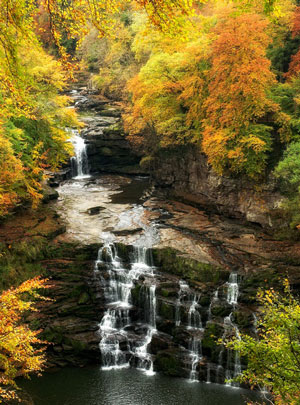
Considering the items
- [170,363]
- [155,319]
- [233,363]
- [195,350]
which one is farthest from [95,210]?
[233,363]

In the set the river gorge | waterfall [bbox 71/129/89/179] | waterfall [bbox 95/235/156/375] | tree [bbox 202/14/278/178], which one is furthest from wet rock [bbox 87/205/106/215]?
waterfall [bbox 71/129/89/179]

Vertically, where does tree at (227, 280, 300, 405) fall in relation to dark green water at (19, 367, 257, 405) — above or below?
above

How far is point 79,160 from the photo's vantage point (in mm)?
34812

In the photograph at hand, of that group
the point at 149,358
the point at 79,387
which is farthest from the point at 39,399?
the point at 149,358

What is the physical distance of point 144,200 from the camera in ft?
91.8

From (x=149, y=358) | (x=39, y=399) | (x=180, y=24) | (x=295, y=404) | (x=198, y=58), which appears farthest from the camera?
(x=198, y=58)

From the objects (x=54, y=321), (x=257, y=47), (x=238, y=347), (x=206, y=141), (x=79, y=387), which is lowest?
(x=79, y=387)

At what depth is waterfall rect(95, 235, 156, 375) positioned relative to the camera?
58.1ft

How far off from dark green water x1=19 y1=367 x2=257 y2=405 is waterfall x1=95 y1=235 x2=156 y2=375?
0.77 m

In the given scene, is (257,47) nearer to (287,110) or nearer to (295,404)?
(287,110)

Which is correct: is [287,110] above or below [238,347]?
above

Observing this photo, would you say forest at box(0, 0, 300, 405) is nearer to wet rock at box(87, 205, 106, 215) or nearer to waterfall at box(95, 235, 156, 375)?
waterfall at box(95, 235, 156, 375)

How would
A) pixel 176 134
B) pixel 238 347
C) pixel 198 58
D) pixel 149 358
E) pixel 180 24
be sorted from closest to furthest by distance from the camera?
pixel 180 24, pixel 238 347, pixel 149 358, pixel 198 58, pixel 176 134

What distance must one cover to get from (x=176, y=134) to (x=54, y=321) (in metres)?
16.0
